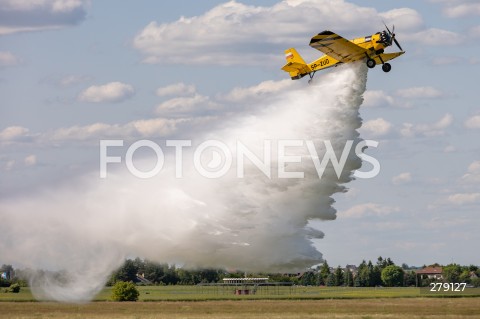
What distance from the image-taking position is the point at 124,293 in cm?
8294

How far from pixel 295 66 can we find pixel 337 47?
5296 mm

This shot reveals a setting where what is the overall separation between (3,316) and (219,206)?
19.3 meters

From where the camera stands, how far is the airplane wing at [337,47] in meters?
47.6

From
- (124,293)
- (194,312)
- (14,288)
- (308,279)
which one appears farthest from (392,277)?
(194,312)

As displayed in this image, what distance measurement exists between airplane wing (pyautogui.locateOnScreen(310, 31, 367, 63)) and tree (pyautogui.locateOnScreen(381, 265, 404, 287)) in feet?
329

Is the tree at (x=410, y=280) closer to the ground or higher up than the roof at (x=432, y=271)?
closer to the ground

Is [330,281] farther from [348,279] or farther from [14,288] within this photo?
[14,288]

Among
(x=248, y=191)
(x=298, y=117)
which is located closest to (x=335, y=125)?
(x=298, y=117)

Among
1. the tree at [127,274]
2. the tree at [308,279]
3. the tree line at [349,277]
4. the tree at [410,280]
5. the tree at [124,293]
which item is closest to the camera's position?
the tree at [124,293]

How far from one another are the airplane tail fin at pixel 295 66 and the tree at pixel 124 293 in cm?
3584

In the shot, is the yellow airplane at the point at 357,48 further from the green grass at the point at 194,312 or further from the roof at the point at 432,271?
the roof at the point at 432,271

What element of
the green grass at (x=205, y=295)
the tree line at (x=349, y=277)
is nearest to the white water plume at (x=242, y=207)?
the green grass at (x=205, y=295)

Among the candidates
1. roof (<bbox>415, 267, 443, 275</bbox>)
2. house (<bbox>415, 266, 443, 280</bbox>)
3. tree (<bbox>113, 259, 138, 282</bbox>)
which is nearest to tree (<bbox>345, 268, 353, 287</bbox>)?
house (<bbox>415, 266, 443, 280</bbox>)

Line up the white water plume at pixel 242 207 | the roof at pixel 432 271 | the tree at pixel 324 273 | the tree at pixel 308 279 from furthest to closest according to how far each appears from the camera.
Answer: the roof at pixel 432 271 < the tree at pixel 324 273 < the tree at pixel 308 279 < the white water plume at pixel 242 207
